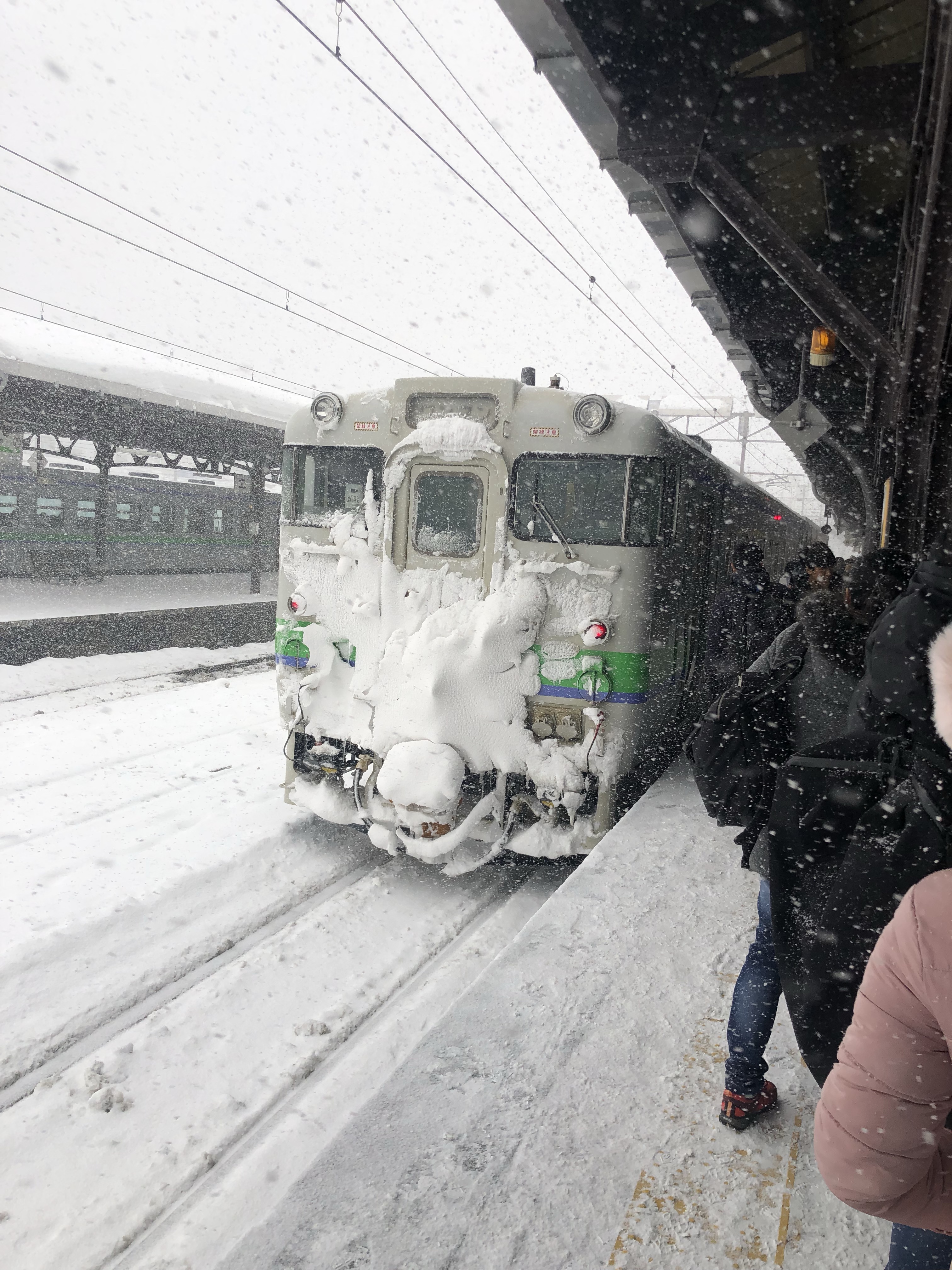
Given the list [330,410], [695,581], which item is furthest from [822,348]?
[330,410]

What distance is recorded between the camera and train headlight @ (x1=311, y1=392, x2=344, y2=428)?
5.57 m

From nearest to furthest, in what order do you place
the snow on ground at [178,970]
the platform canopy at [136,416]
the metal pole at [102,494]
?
the snow on ground at [178,970] → the platform canopy at [136,416] → the metal pole at [102,494]

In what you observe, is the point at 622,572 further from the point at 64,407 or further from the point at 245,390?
the point at 245,390

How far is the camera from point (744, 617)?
6.27 metres

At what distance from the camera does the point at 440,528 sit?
5430 millimetres

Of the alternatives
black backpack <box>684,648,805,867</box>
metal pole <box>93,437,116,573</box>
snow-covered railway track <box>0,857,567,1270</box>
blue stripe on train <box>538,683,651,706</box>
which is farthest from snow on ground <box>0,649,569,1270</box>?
metal pole <box>93,437,116,573</box>

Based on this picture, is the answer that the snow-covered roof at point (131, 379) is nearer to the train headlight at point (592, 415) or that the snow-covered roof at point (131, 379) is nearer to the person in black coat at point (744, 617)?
the train headlight at point (592, 415)

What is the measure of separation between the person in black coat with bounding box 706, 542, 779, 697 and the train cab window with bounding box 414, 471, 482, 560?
206cm

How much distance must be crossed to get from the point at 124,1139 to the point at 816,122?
17.9 feet

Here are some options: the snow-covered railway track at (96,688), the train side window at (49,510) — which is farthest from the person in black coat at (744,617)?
the train side window at (49,510)

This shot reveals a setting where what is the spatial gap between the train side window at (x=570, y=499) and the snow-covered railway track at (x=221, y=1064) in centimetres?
231

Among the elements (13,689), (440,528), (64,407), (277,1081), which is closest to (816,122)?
(440,528)

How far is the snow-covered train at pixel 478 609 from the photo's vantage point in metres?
5.07

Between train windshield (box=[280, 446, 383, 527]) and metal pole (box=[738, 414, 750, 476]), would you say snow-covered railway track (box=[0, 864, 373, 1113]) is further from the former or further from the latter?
metal pole (box=[738, 414, 750, 476])
